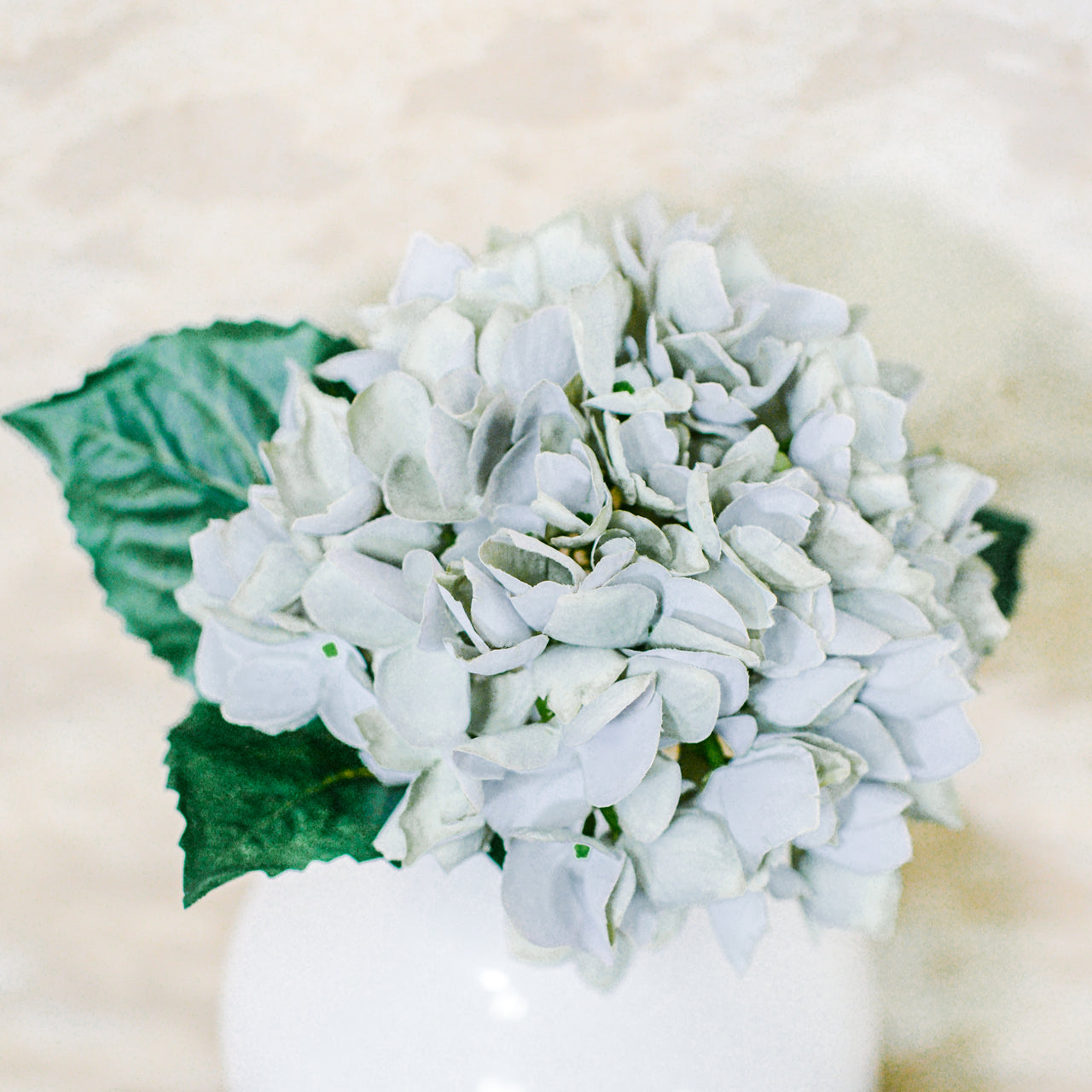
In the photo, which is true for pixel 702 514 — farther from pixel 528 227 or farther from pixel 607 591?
pixel 528 227

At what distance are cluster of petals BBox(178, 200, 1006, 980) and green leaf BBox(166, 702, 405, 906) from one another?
0.01 meters

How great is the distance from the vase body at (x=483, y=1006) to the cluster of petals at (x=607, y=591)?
4 centimetres

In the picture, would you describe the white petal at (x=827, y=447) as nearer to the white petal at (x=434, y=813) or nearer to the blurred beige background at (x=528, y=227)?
the white petal at (x=434, y=813)

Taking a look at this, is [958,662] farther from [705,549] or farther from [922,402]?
[922,402]

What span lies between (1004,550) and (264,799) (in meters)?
0.24

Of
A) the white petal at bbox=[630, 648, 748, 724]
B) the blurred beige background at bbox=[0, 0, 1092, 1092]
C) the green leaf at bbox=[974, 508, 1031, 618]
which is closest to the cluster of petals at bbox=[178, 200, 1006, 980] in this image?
the white petal at bbox=[630, 648, 748, 724]

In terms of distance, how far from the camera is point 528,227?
56 centimetres

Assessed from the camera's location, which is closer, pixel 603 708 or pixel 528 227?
pixel 603 708

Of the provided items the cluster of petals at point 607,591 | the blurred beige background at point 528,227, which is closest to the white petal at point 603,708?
the cluster of petals at point 607,591

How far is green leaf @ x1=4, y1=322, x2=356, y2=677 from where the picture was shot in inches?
11.3

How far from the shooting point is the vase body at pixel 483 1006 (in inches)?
11.2

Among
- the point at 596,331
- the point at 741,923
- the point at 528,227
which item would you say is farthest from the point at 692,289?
the point at 528,227

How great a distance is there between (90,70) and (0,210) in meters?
0.08

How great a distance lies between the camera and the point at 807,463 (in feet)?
0.77
